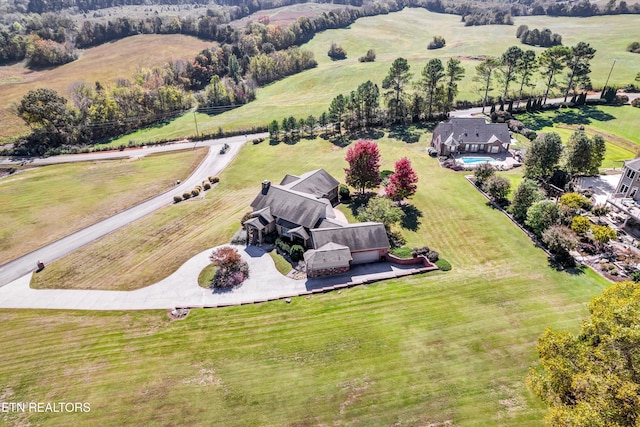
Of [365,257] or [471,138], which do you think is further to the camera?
[471,138]

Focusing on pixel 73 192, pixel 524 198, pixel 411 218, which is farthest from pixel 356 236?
pixel 73 192

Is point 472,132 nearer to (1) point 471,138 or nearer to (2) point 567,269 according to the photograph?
(1) point 471,138

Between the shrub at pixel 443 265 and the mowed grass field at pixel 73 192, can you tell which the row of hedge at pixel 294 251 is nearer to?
the shrub at pixel 443 265

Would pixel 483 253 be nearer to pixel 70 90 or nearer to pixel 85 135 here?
pixel 85 135

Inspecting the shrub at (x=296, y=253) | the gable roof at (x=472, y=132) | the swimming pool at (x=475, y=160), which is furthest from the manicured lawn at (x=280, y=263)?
the gable roof at (x=472, y=132)

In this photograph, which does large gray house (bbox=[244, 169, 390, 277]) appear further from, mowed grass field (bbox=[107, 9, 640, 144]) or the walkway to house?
mowed grass field (bbox=[107, 9, 640, 144])

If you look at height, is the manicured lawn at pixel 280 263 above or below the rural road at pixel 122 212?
above
